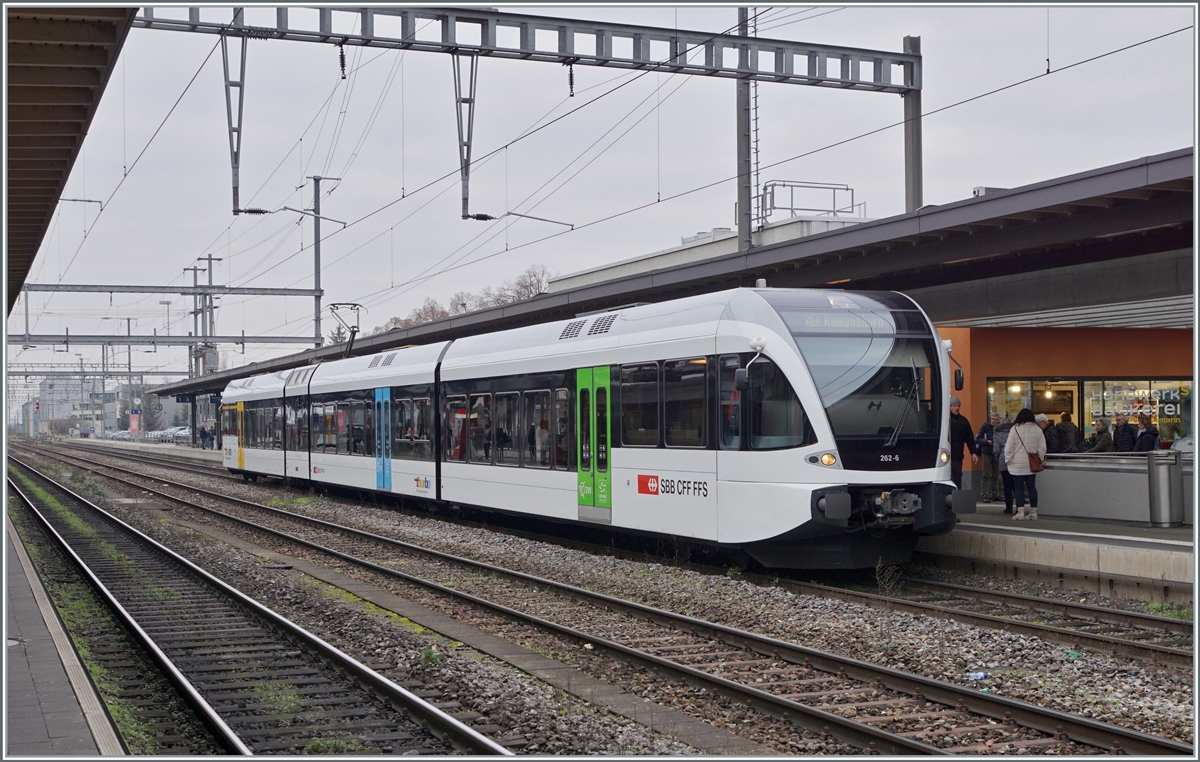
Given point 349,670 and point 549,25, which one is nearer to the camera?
point 349,670

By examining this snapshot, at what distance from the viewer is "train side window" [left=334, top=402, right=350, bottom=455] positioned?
2542 cm

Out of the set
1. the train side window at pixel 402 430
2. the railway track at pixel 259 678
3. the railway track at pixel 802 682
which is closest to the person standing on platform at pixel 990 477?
the railway track at pixel 802 682

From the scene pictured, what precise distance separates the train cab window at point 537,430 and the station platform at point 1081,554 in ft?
Result: 16.8

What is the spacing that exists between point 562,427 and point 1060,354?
414 inches

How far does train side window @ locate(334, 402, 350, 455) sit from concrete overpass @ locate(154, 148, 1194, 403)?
21.8ft

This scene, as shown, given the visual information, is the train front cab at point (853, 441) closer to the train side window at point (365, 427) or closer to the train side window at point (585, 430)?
the train side window at point (585, 430)

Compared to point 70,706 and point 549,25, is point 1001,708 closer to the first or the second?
point 70,706

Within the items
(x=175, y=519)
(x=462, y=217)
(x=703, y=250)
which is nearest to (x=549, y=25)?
(x=462, y=217)

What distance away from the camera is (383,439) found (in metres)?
23.1

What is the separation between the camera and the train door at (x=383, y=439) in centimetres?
2283

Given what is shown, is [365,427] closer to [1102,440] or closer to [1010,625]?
[1102,440]

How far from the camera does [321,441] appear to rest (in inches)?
1075

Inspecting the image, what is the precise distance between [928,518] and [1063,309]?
633 centimetres

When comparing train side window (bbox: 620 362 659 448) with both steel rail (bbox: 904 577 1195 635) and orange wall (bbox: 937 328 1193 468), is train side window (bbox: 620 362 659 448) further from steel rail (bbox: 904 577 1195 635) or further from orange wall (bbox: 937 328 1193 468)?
→ orange wall (bbox: 937 328 1193 468)
